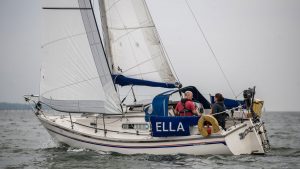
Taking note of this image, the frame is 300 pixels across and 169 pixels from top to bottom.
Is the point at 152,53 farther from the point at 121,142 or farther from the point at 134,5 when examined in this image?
→ the point at 121,142

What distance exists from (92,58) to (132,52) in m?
2.30

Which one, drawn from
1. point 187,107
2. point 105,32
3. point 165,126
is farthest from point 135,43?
point 165,126

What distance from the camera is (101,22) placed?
1609 centimetres

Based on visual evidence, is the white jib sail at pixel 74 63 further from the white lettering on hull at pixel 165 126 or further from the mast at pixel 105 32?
the white lettering on hull at pixel 165 126

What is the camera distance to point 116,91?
1445 cm

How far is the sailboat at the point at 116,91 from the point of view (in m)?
12.8

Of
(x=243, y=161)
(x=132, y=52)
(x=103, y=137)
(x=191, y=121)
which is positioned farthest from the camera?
(x=132, y=52)

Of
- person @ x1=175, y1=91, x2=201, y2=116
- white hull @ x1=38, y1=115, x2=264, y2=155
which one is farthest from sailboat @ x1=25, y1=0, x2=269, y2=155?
person @ x1=175, y1=91, x2=201, y2=116

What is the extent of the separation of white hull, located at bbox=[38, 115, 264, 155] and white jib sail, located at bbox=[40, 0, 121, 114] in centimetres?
97

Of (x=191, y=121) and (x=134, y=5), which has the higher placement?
(x=134, y=5)

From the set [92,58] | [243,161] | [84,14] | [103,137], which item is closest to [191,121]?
[243,161]

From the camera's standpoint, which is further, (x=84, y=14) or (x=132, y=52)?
(x=132, y=52)

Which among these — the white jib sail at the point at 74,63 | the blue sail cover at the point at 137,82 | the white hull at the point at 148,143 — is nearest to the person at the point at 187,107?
the white hull at the point at 148,143

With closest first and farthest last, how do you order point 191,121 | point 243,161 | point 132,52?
point 243,161 < point 191,121 < point 132,52
